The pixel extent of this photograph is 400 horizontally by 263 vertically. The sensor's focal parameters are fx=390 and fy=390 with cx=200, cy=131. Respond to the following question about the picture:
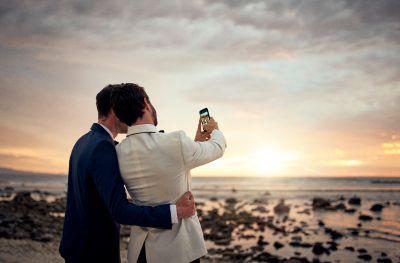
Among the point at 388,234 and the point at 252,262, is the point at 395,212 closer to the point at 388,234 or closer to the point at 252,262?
the point at 388,234

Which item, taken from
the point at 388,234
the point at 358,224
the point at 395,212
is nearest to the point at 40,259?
the point at 388,234

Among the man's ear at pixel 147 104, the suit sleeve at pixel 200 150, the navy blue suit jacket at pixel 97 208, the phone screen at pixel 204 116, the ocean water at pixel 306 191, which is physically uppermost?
the man's ear at pixel 147 104

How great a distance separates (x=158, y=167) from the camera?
9.20 ft

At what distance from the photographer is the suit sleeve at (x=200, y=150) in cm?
277

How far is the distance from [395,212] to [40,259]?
62.6 feet

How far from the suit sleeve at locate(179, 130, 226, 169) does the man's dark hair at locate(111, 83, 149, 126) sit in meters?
0.39

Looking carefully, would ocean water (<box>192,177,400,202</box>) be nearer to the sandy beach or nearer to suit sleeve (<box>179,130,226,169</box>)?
the sandy beach

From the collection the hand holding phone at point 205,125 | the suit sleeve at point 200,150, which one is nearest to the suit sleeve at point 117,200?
the suit sleeve at point 200,150

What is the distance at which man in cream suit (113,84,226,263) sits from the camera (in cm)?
280

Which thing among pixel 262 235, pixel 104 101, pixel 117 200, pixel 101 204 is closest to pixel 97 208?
pixel 101 204

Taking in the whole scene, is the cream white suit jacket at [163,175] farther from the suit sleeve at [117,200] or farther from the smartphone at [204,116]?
the smartphone at [204,116]

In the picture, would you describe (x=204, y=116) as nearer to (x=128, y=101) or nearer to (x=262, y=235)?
(x=128, y=101)

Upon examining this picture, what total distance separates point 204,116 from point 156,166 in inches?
27.6

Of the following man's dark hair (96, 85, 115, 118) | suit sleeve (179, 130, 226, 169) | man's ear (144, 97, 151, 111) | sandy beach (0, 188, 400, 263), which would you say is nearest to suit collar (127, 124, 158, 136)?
man's ear (144, 97, 151, 111)
